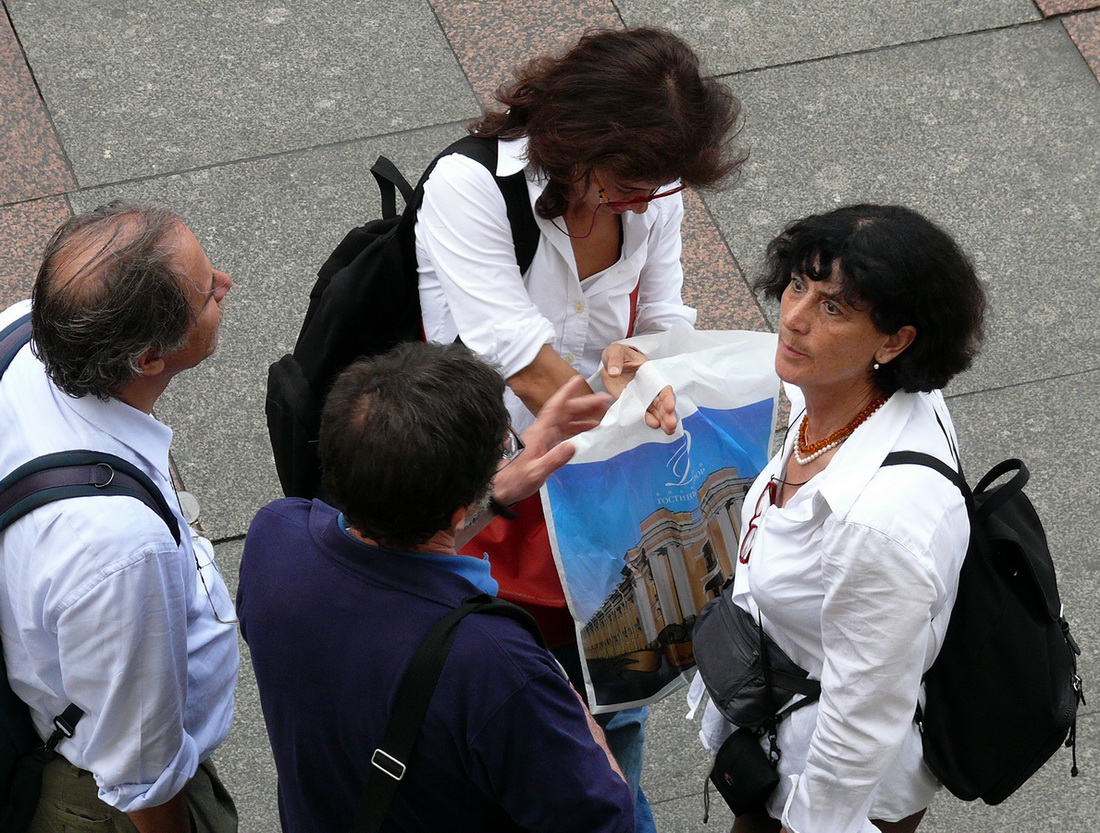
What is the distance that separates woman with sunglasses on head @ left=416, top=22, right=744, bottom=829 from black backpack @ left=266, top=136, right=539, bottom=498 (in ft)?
0.11

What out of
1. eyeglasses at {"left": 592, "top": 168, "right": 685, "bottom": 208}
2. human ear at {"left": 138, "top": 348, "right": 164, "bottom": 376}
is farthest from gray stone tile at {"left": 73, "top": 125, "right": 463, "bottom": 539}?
eyeglasses at {"left": 592, "top": 168, "right": 685, "bottom": 208}

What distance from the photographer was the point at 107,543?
199cm

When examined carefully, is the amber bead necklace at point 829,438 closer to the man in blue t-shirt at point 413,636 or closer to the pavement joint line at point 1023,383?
the man in blue t-shirt at point 413,636

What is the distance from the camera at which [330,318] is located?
2.63m

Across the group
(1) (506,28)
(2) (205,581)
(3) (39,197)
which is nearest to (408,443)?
(2) (205,581)

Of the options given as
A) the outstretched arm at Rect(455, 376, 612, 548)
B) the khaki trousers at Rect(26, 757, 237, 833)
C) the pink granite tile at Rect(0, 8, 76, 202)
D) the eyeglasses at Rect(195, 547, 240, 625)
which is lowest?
the pink granite tile at Rect(0, 8, 76, 202)

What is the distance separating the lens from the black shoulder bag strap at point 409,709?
5.81 ft

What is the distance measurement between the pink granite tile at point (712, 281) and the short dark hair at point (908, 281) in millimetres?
2284

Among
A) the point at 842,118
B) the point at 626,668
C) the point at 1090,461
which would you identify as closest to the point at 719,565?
the point at 626,668

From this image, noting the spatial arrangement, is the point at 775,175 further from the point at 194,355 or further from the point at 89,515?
the point at 89,515

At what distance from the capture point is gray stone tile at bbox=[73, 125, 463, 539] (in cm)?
411

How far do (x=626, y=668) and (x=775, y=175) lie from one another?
2.85 metres

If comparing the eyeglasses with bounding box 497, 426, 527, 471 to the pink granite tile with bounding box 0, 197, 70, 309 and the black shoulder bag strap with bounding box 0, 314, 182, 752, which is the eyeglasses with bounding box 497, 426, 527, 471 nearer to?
the black shoulder bag strap with bounding box 0, 314, 182, 752

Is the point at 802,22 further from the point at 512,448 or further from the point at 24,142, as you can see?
the point at 512,448
